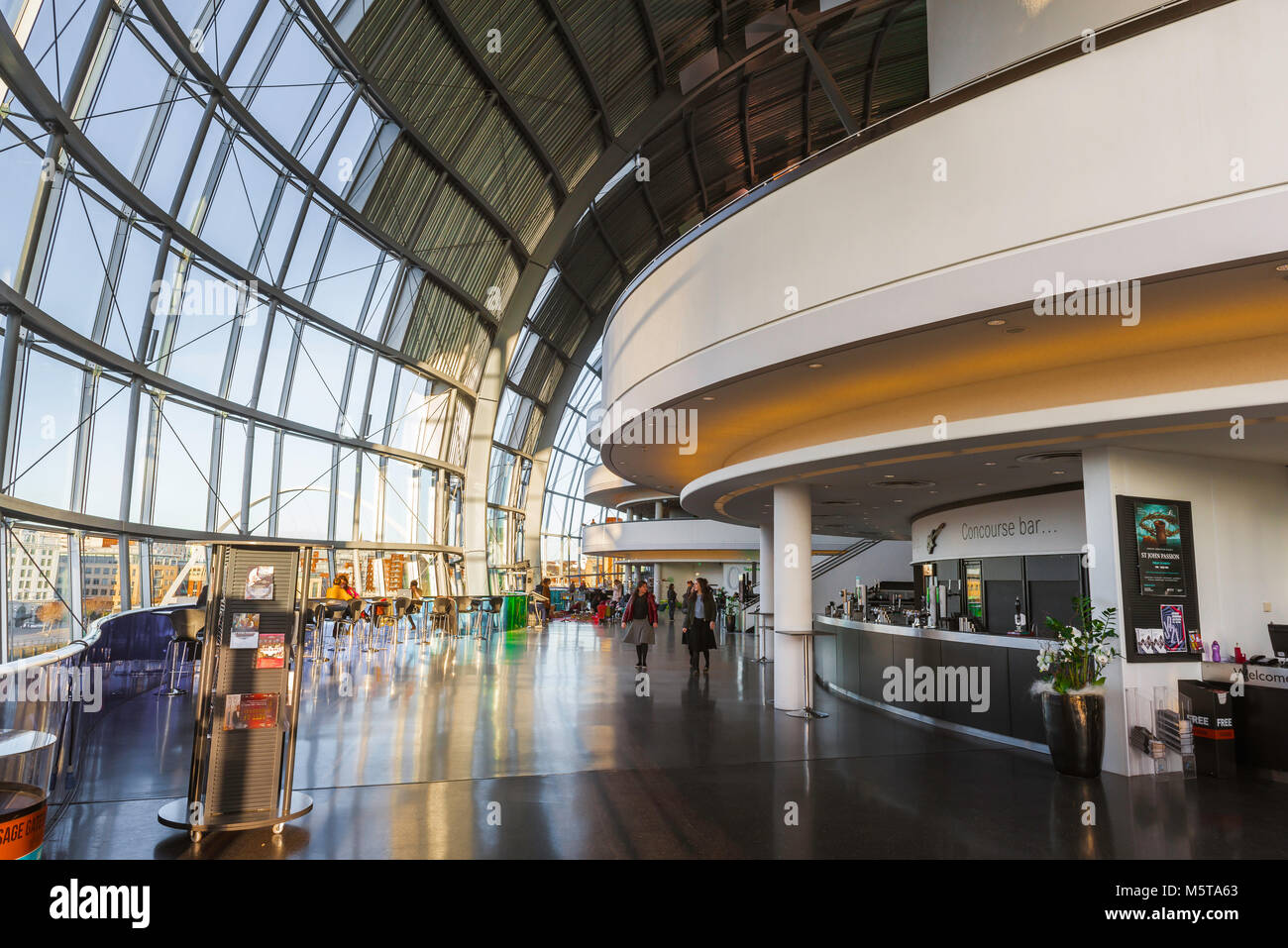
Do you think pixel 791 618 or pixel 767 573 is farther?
pixel 767 573

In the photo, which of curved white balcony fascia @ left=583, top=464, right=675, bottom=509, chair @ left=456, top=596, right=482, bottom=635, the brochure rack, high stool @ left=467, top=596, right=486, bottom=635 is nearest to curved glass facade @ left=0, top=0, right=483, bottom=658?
chair @ left=456, top=596, right=482, bottom=635

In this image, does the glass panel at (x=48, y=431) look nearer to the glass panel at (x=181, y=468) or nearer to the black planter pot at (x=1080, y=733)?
the glass panel at (x=181, y=468)

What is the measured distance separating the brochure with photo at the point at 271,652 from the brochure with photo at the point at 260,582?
11.0 inches

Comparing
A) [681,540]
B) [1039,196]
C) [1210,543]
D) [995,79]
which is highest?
[995,79]

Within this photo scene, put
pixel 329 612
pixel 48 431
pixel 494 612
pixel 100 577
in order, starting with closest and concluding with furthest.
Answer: pixel 48 431 → pixel 100 577 → pixel 329 612 → pixel 494 612

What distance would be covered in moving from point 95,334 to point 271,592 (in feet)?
26.4

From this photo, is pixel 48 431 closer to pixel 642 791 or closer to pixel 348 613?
pixel 348 613

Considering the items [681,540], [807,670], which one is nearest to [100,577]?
[807,670]

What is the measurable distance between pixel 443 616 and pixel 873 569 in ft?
42.9

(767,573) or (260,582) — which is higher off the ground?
(767,573)

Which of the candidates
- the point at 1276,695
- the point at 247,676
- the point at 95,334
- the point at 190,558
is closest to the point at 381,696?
the point at 190,558

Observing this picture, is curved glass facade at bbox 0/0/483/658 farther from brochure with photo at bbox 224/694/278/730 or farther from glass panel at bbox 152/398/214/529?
brochure with photo at bbox 224/694/278/730

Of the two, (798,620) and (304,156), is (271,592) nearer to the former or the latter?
(798,620)

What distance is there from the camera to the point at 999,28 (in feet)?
29.2
